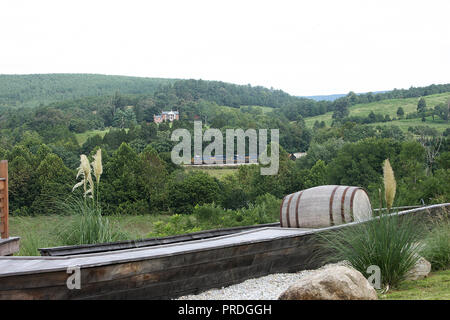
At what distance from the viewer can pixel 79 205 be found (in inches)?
285

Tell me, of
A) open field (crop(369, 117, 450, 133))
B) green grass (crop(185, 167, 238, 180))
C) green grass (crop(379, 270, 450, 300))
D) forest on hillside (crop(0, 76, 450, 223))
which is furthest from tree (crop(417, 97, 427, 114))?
green grass (crop(379, 270, 450, 300))

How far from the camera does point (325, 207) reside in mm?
7691

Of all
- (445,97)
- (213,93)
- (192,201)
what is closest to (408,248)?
(192,201)

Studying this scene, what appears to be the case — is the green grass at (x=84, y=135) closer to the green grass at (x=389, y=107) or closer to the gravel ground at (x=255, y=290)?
the green grass at (x=389, y=107)

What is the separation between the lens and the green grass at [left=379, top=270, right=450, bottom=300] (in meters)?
4.66

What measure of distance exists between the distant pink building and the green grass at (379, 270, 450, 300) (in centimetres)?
9813

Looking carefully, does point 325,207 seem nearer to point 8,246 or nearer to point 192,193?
point 8,246

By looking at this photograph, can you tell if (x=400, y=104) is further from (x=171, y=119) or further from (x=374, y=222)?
(x=374, y=222)

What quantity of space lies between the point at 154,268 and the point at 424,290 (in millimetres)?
2858

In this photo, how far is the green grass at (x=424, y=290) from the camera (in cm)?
466

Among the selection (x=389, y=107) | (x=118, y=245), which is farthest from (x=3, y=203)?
(x=389, y=107)

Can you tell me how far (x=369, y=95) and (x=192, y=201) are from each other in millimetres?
83101

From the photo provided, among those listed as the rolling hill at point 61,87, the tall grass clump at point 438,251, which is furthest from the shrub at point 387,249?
the rolling hill at point 61,87
